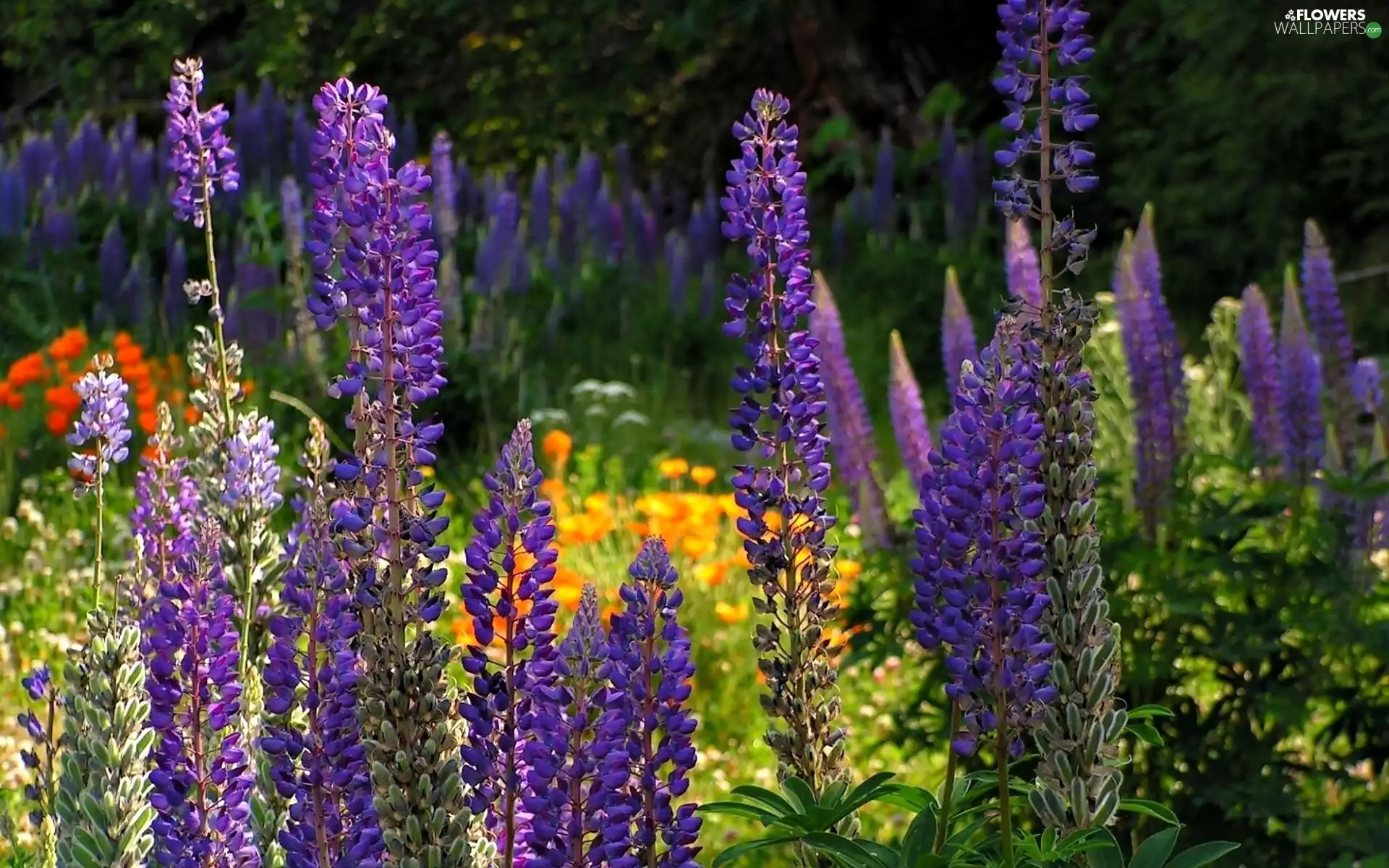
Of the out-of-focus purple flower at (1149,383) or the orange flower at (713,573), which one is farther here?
the orange flower at (713,573)

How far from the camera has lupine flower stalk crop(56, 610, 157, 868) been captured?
5.99 ft

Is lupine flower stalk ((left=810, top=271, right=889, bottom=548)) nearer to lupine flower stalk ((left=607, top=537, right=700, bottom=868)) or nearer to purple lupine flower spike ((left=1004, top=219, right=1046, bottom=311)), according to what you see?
purple lupine flower spike ((left=1004, top=219, right=1046, bottom=311))

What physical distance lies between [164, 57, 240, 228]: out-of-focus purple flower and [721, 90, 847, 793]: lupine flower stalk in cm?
95

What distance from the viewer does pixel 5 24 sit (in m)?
13.5

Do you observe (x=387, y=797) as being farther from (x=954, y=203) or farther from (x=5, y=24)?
(x=5, y=24)

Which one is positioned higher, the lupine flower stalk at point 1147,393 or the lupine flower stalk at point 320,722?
the lupine flower stalk at point 1147,393

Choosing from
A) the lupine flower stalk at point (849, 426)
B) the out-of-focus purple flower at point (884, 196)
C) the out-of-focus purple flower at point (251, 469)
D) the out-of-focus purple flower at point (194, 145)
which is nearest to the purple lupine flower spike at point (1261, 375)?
the lupine flower stalk at point (849, 426)

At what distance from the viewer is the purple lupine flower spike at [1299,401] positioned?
436 cm

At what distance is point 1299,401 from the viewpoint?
437cm

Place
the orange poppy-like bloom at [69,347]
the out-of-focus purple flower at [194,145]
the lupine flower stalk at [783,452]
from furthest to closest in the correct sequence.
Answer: the orange poppy-like bloom at [69,347]
the out-of-focus purple flower at [194,145]
the lupine flower stalk at [783,452]

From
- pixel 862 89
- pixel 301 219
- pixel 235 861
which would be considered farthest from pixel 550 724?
pixel 862 89

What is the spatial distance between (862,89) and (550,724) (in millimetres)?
11925

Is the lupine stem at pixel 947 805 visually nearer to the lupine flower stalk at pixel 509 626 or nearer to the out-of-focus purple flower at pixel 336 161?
the lupine flower stalk at pixel 509 626

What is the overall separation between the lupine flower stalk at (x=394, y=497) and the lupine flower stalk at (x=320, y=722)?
0.18 feet
